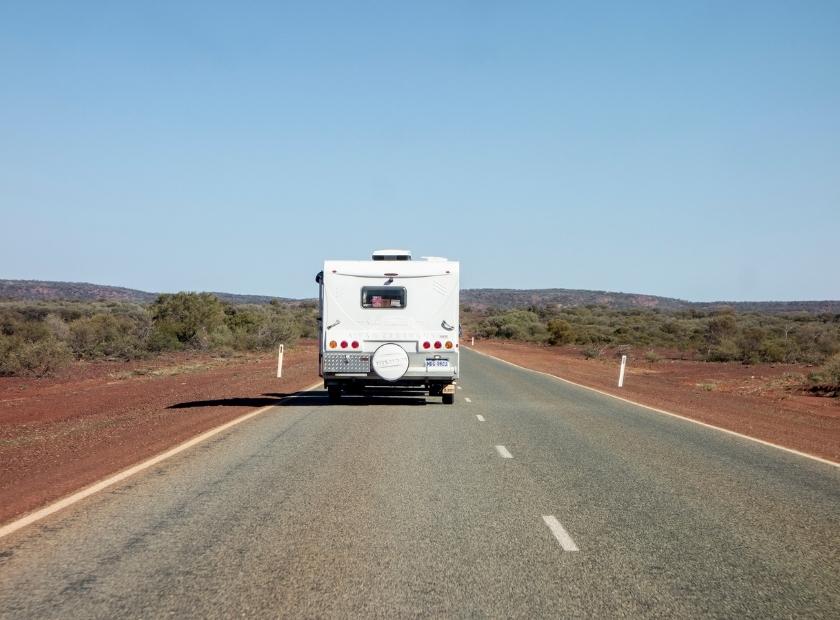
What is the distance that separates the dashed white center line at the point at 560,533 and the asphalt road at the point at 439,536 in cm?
3

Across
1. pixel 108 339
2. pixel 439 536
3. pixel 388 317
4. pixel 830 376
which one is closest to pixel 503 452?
pixel 439 536

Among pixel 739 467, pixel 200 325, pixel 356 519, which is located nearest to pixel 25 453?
pixel 356 519

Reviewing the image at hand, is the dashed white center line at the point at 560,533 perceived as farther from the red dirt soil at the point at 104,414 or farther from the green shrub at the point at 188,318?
the green shrub at the point at 188,318

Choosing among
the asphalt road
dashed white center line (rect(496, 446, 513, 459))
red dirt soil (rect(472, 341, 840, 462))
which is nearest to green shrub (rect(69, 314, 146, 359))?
red dirt soil (rect(472, 341, 840, 462))

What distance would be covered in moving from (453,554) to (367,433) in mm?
8120

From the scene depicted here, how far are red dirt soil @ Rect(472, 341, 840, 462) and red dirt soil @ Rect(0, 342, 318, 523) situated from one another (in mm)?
10196

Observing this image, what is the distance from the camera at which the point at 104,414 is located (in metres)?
20.2

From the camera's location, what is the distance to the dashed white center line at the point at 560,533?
7.09 metres

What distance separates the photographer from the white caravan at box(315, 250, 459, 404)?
62.8ft

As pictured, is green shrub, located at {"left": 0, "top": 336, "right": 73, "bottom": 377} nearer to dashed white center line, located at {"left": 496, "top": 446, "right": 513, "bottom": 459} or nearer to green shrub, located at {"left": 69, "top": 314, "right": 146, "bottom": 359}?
green shrub, located at {"left": 69, "top": 314, "right": 146, "bottom": 359}

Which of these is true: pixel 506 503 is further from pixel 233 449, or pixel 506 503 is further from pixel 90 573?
pixel 233 449

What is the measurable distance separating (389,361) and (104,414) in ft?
21.6

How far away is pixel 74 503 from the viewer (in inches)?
341

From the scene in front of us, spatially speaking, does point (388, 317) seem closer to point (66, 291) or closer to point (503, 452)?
point (503, 452)
